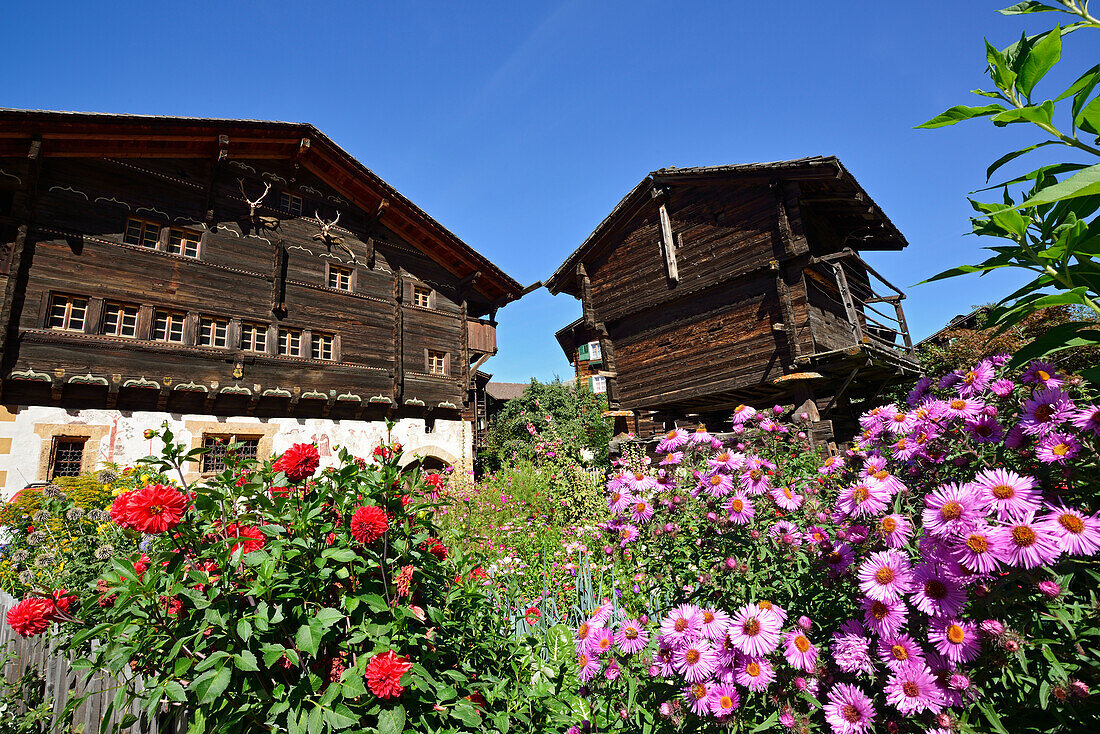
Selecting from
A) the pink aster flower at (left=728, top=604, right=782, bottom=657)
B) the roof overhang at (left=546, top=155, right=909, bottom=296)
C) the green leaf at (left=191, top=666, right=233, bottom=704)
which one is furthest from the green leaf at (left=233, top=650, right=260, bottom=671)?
the roof overhang at (left=546, top=155, right=909, bottom=296)

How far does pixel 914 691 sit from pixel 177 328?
14.3 meters

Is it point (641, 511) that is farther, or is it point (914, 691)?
point (641, 511)

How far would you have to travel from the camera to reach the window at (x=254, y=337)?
12672 mm

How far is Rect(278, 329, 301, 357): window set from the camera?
13.2 meters

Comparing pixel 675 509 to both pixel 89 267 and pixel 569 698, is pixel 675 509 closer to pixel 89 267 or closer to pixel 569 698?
pixel 569 698

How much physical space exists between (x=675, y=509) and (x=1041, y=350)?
5.37 feet

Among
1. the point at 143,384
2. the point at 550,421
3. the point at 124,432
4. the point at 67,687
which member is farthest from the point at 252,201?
the point at 67,687

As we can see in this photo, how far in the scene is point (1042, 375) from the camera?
1662mm

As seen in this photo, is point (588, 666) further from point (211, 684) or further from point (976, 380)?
point (976, 380)

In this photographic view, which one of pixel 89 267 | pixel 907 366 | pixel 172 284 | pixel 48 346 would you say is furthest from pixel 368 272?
pixel 907 366

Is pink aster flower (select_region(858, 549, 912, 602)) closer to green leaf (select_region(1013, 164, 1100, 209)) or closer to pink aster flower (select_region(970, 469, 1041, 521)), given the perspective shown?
pink aster flower (select_region(970, 469, 1041, 521))

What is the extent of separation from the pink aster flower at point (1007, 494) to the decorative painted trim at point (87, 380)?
1356 centimetres

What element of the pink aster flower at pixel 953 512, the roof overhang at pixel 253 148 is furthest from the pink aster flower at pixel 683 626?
the roof overhang at pixel 253 148

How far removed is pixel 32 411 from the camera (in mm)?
9734
